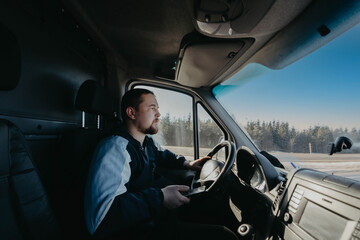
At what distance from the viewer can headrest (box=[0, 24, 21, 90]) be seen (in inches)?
34.0

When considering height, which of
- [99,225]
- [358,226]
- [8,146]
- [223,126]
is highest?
[223,126]

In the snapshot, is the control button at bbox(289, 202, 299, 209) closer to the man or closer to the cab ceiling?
the man


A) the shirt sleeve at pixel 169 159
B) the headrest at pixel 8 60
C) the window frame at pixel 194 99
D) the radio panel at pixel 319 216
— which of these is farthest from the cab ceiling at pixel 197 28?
the radio panel at pixel 319 216

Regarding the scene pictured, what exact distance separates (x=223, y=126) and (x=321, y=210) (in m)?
1.54

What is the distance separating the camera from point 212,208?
6.07 feet

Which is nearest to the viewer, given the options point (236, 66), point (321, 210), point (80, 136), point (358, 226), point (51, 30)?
point (358, 226)

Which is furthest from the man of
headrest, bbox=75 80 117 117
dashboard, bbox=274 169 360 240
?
dashboard, bbox=274 169 360 240

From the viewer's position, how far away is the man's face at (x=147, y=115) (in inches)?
65.3

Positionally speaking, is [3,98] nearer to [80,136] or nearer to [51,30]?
[80,136]

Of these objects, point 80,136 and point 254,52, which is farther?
point 254,52

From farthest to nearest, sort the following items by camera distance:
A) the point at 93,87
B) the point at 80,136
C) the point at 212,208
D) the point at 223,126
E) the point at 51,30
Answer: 1. the point at 223,126
2. the point at 212,208
3. the point at 93,87
4. the point at 51,30
5. the point at 80,136

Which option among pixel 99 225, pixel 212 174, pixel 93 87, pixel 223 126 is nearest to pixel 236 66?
pixel 223 126

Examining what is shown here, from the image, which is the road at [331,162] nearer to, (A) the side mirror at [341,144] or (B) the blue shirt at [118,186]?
(A) the side mirror at [341,144]

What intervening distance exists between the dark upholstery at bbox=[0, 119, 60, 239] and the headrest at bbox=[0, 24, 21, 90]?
209 millimetres
